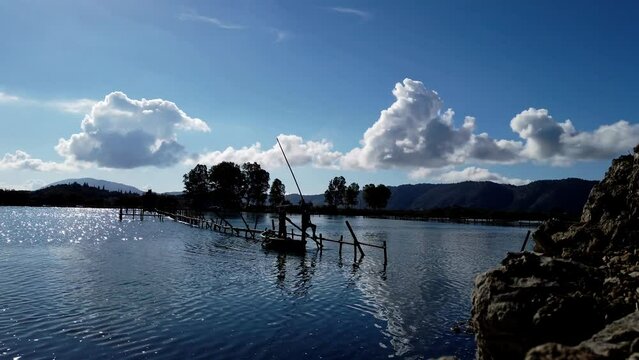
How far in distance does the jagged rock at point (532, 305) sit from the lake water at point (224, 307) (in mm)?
5344

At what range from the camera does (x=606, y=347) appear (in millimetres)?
7758

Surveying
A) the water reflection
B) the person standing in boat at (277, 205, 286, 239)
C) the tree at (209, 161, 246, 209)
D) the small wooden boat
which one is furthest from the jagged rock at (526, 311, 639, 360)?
the tree at (209, 161, 246, 209)

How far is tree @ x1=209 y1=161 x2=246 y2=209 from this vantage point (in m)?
191

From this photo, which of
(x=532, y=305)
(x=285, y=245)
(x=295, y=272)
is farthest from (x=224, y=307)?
(x=285, y=245)

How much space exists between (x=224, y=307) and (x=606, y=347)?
1767cm

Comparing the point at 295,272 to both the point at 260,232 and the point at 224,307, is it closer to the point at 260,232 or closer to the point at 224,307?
the point at 224,307

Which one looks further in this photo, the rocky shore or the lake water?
the lake water

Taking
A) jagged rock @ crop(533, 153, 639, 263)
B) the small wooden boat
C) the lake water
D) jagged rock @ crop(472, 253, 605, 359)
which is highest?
jagged rock @ crop(533, 153, 639, 263)

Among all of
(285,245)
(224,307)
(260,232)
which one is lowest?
(224,307)

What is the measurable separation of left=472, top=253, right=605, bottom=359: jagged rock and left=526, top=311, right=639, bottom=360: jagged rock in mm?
1980

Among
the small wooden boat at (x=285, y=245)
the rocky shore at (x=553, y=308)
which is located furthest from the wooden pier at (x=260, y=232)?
the rocky shore at (x=553, y=308)

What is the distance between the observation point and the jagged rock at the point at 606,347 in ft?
23.0

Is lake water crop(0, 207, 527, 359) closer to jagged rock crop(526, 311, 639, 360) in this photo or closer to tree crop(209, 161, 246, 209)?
jagged rock crop(526, 311, 639, 360)

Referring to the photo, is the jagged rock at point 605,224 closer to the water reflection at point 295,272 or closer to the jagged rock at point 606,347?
the water reflection at point 295,272
